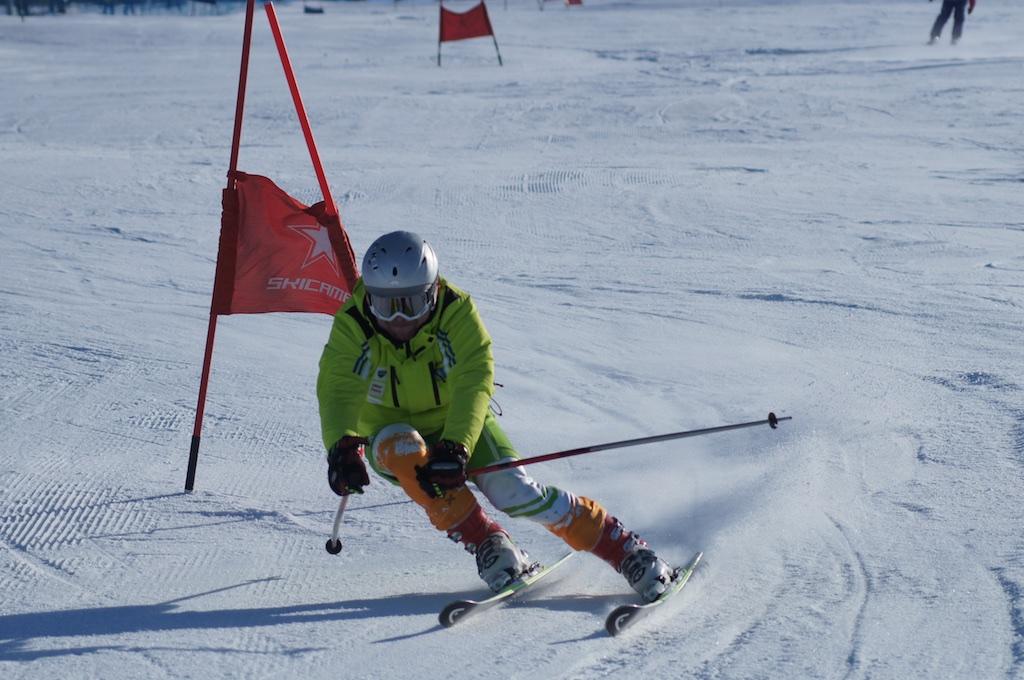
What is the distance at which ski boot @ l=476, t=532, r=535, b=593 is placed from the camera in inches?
158

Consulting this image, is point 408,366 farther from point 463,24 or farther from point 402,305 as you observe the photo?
point 463,24

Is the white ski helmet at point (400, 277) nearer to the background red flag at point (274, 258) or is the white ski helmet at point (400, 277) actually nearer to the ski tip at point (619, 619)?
the background red flag at point (274, 258)

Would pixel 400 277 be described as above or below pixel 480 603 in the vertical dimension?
above

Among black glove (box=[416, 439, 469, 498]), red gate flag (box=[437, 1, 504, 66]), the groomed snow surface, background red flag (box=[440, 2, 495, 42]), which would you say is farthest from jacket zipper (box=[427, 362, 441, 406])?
background red flag (box=[440, 2, 495, 42])

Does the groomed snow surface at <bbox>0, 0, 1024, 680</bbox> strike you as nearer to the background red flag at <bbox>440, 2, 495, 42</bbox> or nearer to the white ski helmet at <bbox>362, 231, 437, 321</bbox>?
the white ski helmet at <bbox>362, 231, 437, 321</bbox>

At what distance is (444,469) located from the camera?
12.3 feet

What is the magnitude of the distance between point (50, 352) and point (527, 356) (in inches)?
112

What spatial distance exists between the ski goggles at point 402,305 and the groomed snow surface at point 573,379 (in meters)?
1.01

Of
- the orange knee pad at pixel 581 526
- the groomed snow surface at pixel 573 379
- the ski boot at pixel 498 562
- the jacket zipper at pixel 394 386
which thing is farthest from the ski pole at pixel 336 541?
the orange knee pad at pixel 581 526

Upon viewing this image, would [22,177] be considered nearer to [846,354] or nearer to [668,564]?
[846,354]

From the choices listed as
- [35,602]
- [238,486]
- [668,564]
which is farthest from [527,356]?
[35,602]

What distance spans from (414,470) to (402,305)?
22.1 inches

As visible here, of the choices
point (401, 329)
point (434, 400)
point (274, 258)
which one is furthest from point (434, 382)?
point (274, 258)

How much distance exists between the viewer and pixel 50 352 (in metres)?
6.96
